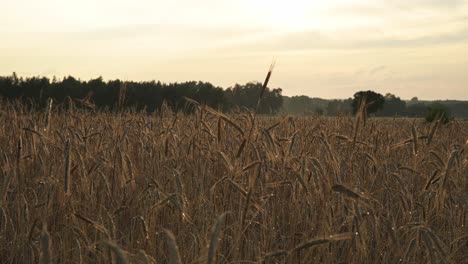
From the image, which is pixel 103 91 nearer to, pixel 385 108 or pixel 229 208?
pixel 229 208

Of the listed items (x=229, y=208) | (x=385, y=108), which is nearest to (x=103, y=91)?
(x=229, y=208)

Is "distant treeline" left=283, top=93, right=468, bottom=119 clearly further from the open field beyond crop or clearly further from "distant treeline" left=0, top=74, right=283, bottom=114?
"distant treeline" left=0, top=74, right=283, bottom=114

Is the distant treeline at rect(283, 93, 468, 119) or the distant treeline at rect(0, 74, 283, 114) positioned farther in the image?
the distant treeline at rect(0, 74, 283, 114)

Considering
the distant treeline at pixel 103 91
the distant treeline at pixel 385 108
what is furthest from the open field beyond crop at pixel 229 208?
the distant treeline at pixel 103 91

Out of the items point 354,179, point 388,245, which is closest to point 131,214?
point 388,245

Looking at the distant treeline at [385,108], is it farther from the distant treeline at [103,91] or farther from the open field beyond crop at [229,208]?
the distant treeline at [103,91]

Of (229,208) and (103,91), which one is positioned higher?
(103,91)

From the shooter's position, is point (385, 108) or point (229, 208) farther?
point (385, 108)

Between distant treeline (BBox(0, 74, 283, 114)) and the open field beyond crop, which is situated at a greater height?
distant treeline (BBox(0, 74, 283, 114))

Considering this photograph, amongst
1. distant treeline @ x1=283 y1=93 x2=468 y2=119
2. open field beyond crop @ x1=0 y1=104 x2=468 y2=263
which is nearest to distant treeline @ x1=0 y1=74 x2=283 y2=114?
distant treeline @ x1=283 y1=93 x2=468 y2=119

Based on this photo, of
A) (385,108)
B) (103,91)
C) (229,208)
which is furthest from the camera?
(385,108)

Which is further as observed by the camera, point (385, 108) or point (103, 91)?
point (385, 108)

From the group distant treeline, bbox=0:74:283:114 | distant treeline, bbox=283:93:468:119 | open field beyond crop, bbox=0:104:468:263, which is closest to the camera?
open field beyond crop, bbox=0:104:468:263

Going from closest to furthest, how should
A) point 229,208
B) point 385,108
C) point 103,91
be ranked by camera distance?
point 229,208 < point 103,91 < point 385,108
